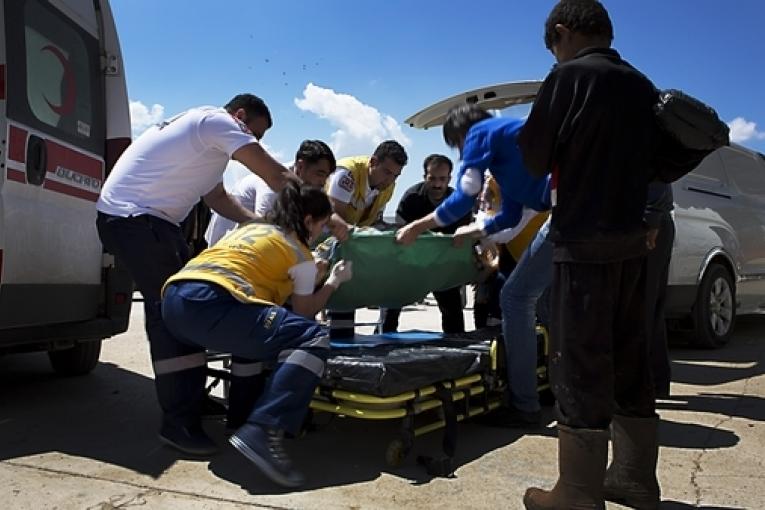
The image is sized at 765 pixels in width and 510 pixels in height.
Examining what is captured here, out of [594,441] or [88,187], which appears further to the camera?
[88,187]

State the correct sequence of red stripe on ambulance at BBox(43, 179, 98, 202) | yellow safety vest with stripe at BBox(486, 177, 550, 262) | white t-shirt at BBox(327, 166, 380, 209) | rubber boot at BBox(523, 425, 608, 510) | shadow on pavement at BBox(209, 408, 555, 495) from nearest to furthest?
1. rubber boot at BBox(523, 425, 608, 510)
2. shadow on pavement at BBox(209, 408, 555, 495)
3. red stripe on ambulance at BBox(43, 179, 98, 202)
4. yellow safety vest with stripe at BBox(486, 177, 550, 262)
5. white t-shirt at BBox(327, 166, 380, 209)

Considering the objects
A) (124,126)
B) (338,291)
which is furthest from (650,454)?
(124,126)

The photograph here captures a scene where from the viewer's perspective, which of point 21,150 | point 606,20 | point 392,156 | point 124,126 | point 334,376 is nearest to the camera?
point 606,20

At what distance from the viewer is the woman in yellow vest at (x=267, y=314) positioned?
107 inches

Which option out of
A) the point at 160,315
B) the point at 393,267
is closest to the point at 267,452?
the point at 160,315

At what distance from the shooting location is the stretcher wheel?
2.93m

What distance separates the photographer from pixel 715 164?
6.81 m

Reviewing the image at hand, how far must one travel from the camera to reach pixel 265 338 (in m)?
2.79

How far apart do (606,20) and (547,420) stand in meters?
2.26

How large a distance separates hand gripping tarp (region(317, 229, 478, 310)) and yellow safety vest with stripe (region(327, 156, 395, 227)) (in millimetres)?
783

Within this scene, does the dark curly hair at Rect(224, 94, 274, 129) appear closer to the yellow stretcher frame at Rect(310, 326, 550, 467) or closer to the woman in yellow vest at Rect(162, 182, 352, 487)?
the woman in yellow vest at Rect(162, 182, 352, 487)

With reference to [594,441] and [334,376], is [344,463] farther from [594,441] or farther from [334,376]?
[594,441]

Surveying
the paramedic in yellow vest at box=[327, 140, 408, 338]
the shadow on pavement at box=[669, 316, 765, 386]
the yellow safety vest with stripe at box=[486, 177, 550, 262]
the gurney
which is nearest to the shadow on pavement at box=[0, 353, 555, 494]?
the gurney

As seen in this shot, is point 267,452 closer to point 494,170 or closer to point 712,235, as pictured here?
point 494,170
